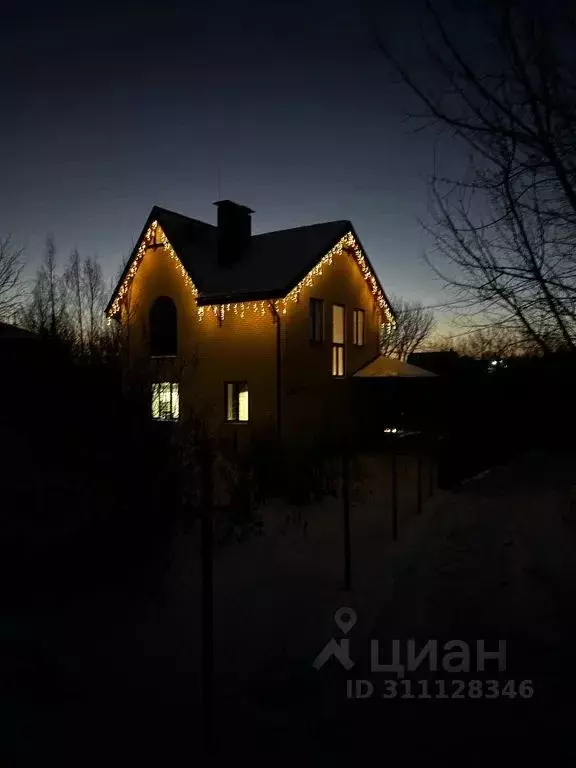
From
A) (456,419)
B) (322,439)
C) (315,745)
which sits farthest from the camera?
(456,419)

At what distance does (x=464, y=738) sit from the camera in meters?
3.73

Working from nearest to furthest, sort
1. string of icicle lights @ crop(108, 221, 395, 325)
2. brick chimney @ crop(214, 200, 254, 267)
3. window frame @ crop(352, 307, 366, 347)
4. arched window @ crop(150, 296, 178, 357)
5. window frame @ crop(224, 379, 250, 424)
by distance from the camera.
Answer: string of icicle lights @ crop(108, 221, 395, 325), window frame @ crop(224, 379, 250, 424), arched window @ crop(150, 296, 178, 357), brick chimney @ crop(214, 200, 254, 267), window frame @ crop(352, 307, 366, 347)

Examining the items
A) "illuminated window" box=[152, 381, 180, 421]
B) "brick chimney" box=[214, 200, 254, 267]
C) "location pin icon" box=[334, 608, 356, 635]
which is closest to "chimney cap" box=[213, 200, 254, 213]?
"brick chimney" box=[214, 200, 254, 267]

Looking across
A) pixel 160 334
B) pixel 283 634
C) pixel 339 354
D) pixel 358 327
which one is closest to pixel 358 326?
pixel 358 327

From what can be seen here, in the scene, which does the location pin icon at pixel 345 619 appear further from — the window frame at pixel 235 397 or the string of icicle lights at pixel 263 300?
the window frame at pixel 235 397

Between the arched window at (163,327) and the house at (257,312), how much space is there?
1.3 inches

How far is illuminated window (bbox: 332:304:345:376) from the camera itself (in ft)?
62.5

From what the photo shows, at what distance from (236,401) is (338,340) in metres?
4.11

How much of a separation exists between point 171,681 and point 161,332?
1558 cm

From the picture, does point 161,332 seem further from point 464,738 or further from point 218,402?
point 464,738

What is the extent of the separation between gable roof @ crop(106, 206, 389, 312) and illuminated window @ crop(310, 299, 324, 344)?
1.37 m

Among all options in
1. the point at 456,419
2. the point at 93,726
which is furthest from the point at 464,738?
the point at 456,419

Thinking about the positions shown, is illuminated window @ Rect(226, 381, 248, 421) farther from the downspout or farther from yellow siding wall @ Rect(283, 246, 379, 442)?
yellow siding wall @ Rect(283, 246, 379, 442)

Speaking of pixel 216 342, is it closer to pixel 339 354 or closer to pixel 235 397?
pixel 235 397
